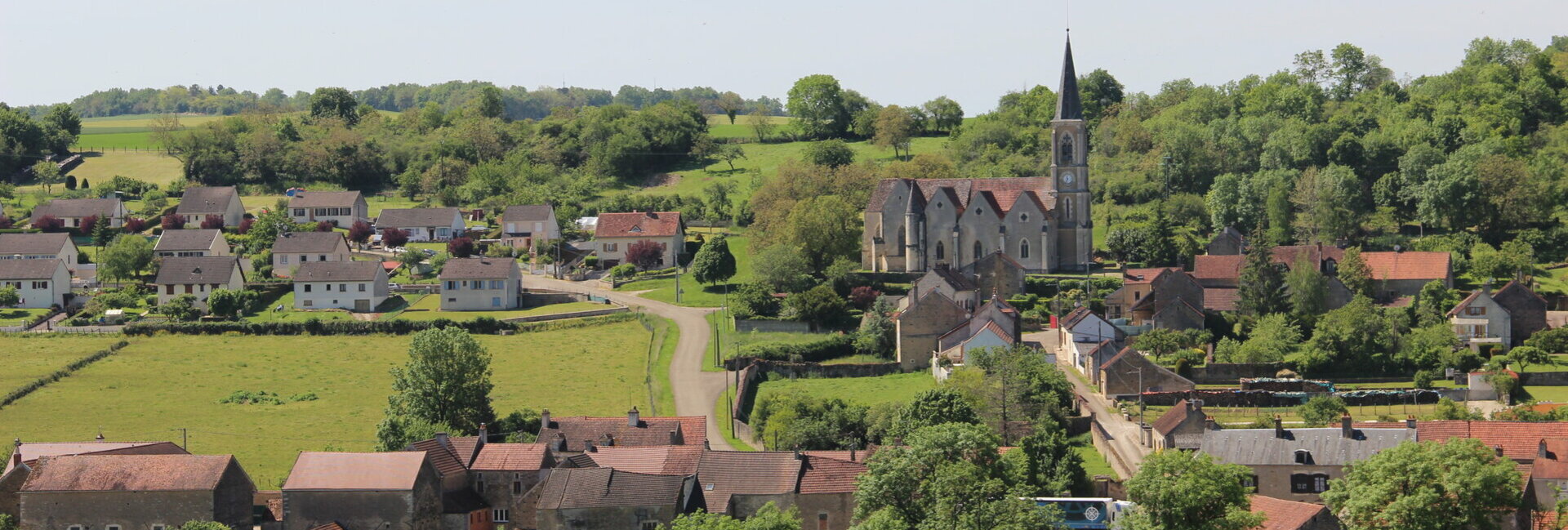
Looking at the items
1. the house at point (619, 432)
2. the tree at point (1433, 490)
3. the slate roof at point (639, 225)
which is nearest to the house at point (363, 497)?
the house at point (619, 432)

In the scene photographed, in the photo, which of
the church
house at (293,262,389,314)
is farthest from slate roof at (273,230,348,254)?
the church

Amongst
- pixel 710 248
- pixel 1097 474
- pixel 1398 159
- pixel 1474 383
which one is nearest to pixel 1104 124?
pixel 1398 159

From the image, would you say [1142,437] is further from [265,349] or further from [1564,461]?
[265,349]

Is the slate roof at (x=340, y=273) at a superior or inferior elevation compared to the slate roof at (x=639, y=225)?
inferior

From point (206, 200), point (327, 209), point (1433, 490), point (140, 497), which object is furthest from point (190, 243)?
point (1433, 490)

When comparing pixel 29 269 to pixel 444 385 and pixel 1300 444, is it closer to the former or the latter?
pixel 444 385

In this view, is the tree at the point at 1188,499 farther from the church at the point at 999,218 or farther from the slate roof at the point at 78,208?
the slate roof at the point at 78,208
